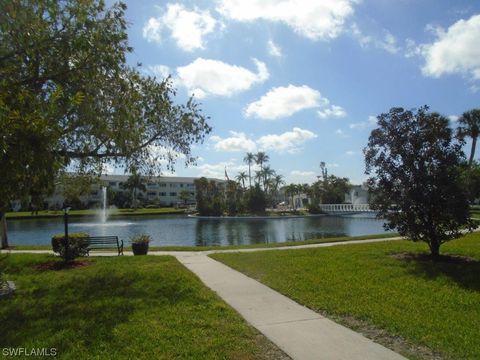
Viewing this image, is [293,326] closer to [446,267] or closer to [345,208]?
[446,267]

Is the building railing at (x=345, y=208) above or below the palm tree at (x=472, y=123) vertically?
below

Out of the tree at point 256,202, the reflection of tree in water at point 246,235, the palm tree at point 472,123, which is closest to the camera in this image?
the reflection of tree in water at point 246,235

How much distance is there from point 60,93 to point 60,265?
25.8ft

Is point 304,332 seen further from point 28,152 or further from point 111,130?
point 111,130

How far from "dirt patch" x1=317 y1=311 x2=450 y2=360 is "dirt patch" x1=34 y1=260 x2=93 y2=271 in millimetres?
9092

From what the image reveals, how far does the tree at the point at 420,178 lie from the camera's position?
1184cm

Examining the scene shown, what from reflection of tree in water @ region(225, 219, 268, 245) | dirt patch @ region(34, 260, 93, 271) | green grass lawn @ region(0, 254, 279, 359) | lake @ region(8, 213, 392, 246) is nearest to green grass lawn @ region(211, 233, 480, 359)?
green grass lawn @ region(0, 254, 279, 359)

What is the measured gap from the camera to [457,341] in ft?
18.5

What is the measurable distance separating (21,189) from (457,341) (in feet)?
22.7

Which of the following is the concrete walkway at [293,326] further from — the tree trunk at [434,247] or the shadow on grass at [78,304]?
the tree trunk at [434,247]

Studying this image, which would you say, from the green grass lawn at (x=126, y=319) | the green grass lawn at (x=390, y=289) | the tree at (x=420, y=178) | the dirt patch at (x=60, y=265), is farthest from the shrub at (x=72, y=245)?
the tree at (x=420, y=178)

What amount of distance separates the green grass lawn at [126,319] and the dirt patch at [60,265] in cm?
148

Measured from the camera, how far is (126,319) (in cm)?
697

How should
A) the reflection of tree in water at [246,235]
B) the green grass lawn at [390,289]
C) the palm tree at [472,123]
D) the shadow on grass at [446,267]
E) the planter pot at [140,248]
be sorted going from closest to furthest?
the green grass lawn at [390,289], the shadow on grass at [446,267], the planter pot at [140,248], the reflection of tree in water at [246,235], the palm tree at [472,123]
